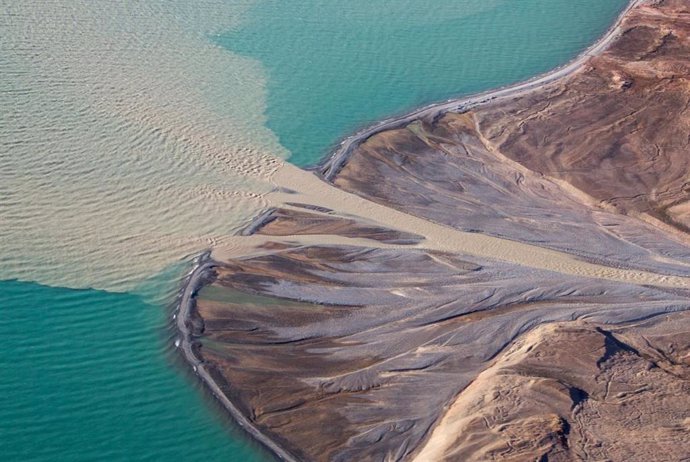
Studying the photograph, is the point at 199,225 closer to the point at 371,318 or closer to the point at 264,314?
the point at 264,314

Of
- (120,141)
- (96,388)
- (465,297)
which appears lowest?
(96,388)

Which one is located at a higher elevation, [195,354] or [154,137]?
[154,137]

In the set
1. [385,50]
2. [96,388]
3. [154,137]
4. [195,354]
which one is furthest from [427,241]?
[385,50]

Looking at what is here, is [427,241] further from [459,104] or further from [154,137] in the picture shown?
[154,137]

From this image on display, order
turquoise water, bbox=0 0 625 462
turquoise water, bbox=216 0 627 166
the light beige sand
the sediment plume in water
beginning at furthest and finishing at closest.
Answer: turquoise water, bbox=216 0 627 166 < the light beige sand < the sediment plume in water < turquoise water, bbox=0 0 625 462

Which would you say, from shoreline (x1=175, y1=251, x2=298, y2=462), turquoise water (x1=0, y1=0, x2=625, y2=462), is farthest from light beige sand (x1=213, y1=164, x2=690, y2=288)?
turquoise water (x1=0, y1=0, x2=625, y2=462)

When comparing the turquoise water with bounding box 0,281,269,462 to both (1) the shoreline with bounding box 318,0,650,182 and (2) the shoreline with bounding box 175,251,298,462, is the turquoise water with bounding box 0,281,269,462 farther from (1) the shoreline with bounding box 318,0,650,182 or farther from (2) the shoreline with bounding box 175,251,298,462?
(1) the shoreline with bounding box 318,0,650,182
